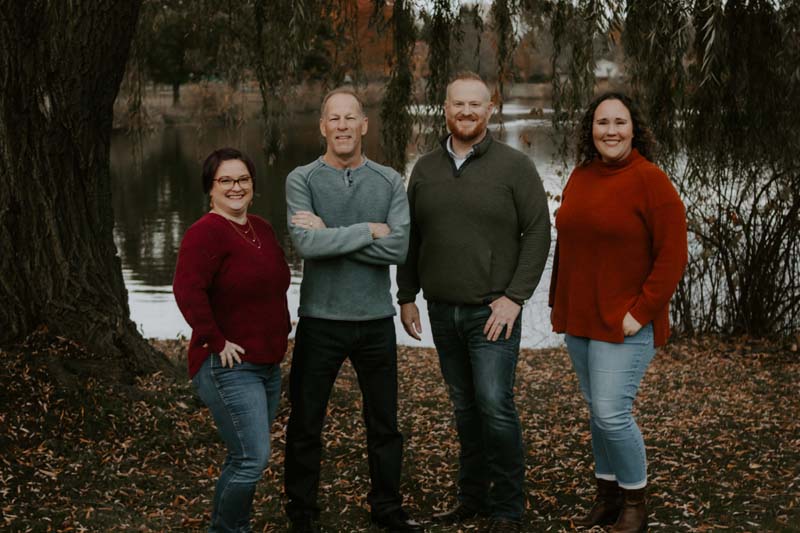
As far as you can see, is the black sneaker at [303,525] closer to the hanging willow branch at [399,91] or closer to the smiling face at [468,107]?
the smiling face at [468,107]

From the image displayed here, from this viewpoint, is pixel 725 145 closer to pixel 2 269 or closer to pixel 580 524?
pixel 580 524

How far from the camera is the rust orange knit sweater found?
3031 mm

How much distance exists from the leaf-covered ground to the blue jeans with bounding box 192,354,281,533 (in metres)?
0.62

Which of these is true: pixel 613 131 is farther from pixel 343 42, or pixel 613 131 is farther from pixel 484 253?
pixel 343 42

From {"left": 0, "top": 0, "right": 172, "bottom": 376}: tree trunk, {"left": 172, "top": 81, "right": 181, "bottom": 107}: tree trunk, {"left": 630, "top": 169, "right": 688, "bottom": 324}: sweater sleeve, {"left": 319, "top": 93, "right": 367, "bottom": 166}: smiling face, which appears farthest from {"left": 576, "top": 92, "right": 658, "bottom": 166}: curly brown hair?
{"left": 172, "top": 81, "right": 181, "bottom": 107}: tree trunk

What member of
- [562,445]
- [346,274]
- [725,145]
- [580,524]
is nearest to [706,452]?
[562,445]

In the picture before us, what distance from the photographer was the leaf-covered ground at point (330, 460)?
12.2 ft

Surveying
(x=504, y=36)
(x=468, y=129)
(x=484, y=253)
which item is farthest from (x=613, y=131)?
(x=504, y=36)

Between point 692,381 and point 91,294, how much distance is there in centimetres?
432

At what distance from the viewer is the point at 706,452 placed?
15.4ft

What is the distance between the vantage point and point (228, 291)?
9.59 ft

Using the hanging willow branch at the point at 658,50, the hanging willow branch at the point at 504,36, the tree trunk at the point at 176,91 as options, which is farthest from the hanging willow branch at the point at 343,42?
the tree trunk at the point at 176,91

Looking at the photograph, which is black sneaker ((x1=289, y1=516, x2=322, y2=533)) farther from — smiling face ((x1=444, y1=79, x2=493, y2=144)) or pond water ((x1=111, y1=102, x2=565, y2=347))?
pond water ((x1=111, y1=102, x2=565, y2=347))

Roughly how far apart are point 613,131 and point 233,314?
1436 millimetres
